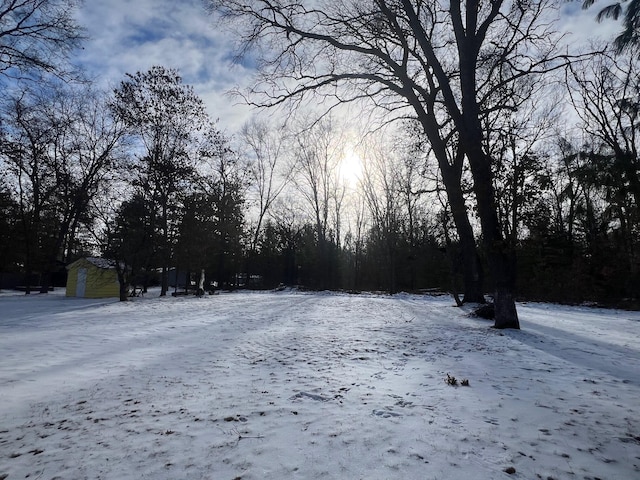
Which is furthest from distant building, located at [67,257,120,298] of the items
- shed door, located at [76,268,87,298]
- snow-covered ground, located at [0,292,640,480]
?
snow-covered ground, located at [0,292,640,480]

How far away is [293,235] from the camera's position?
1540 inches

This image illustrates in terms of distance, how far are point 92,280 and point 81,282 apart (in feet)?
3.53

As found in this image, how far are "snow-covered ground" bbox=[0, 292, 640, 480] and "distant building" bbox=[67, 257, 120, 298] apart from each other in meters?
15.8

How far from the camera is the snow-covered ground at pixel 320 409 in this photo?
230 centimetres

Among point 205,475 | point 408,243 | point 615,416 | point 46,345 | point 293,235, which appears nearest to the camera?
point 205,475

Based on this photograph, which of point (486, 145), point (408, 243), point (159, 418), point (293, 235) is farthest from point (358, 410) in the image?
point (293, 235)

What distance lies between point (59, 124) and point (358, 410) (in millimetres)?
27117

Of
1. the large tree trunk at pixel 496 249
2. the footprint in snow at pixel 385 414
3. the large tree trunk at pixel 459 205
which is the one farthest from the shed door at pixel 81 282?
the footprint in snow at pixel 385 414

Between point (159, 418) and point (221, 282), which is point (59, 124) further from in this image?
point (159, 418)

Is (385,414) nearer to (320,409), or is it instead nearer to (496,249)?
(320,409)

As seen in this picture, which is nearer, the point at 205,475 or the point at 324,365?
the point at 205,475

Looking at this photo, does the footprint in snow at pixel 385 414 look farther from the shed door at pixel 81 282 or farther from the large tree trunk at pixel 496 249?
the shed door at pixel 81 282

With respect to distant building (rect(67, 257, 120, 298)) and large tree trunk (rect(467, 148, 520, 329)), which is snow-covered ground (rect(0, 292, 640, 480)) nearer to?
large tree trunk (rect(467, 148, 520, 329))

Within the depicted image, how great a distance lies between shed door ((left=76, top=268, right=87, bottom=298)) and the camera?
69.6ft
